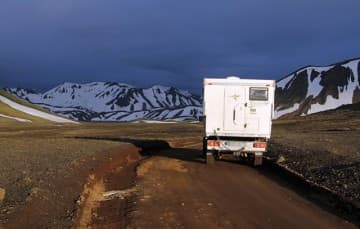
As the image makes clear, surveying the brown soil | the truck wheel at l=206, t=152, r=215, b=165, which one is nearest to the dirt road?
the brown soil

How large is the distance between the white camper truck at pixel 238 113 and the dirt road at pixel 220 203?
2449 millimetres

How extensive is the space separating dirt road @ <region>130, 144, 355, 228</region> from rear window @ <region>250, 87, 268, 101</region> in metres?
3.56

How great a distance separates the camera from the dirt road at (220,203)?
994 cm

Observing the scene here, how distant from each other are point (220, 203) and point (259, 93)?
30.4ft

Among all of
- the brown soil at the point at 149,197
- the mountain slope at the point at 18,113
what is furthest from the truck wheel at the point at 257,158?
the mountain slope at the point at 18,113

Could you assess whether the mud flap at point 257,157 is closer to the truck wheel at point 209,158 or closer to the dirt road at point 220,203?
the truck wheel at point 209,158

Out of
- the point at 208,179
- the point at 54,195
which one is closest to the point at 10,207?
the point at 54,195

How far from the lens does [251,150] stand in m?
20.7

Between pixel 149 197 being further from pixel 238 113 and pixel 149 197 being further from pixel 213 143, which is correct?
pixel 238 113

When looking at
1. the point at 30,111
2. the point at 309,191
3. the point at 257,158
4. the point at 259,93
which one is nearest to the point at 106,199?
the point at 309,191

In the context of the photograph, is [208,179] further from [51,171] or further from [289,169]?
[51,171]

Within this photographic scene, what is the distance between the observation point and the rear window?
20266 mm

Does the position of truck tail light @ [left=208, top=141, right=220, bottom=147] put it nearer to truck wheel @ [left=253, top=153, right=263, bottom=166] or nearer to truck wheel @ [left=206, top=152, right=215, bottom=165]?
truck wheel @ [left=206, top=152, right=215, bottom=165]

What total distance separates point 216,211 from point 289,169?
8.51 metres
